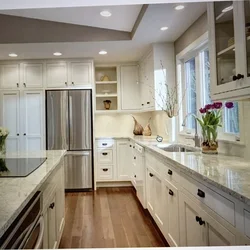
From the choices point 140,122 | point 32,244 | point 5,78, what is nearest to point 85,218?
point 32,244

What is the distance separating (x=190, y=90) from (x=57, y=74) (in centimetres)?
249

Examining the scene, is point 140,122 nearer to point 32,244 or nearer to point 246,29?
point 246,29

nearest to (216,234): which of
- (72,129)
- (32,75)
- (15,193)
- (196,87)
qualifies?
(15,193)

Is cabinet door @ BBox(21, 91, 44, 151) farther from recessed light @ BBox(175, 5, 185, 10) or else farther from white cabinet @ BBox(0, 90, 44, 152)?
recessed light @ BBox(175, 5, 185, 10)

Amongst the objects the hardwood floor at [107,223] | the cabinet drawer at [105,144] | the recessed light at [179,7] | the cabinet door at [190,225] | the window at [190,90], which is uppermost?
the recessed light at [179,7]

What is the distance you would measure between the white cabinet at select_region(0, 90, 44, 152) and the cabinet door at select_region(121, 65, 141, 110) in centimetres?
161

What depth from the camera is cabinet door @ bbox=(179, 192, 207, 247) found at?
4.86 feet

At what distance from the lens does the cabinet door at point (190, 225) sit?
4.86ft

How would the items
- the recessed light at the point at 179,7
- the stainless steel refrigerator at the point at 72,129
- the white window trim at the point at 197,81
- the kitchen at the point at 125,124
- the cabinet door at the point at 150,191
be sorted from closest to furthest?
the kitchen at the point at 125,124 < the white window trim at the point at 197,81 < the recessed light at the point at 179,7 < the cabinet door at the point at 150,191 < the stainless steel refrigerator at the point at 72,129

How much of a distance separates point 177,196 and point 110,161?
2.72 m

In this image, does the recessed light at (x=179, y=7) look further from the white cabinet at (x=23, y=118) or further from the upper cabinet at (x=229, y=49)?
the white cabinet at (x=23, y=118)

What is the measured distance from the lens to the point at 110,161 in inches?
179

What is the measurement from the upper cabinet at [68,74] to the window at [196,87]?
5.77 ft

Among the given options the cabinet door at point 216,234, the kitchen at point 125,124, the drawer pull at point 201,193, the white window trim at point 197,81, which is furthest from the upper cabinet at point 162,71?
the cabinet door at point 216,234
